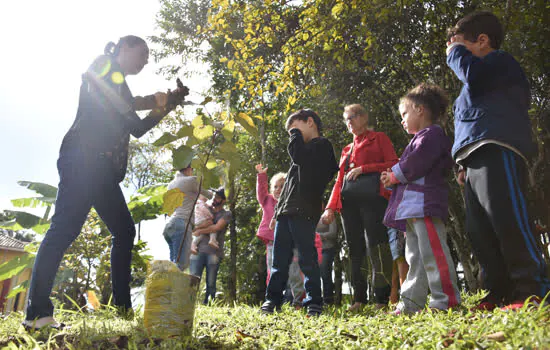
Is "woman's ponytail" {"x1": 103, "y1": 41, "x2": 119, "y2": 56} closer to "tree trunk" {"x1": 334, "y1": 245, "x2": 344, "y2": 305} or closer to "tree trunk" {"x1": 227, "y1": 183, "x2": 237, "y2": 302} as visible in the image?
"tree trunk" {"x1": 227, "y1": 183, "x2": 237, "y2": 302}

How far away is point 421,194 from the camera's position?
300 cm

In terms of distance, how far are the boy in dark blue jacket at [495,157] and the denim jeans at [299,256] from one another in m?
1.28

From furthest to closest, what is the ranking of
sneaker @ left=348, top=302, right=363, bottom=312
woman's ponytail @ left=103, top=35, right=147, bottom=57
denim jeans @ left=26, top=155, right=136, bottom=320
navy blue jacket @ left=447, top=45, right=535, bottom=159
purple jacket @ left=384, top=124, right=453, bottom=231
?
sneaker @ left=348, top=302, right=363, bottom=312 < woman's ponytail @ left=103, top=35, right=147, bottom=57 < purple jacket @ left=384, top=124, right=453, bottom=231 < denim jeans @ left=26, top=155, right=136, bottom=320 < navy blue jacket @ left=447, top=45, right=535, bottom=159

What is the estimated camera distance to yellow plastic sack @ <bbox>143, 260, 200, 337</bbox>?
2227 millimetres

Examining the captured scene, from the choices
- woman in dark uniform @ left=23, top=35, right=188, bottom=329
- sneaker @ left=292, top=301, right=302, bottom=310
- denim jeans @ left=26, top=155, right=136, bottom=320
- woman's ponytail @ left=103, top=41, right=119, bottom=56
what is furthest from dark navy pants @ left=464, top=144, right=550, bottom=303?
woman's ponytail @ left=103, top=41, right=119, bottom=56

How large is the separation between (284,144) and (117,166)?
37.0 ft

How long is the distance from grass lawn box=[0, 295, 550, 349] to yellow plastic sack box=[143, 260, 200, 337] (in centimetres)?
8

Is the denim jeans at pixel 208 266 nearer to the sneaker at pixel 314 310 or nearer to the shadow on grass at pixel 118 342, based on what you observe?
the sneaker at pixel 314 310

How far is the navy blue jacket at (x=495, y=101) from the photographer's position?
2467 mm

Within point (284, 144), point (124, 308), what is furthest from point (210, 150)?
point (284, 144)

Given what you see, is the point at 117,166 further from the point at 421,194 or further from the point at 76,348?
the point at 421,194

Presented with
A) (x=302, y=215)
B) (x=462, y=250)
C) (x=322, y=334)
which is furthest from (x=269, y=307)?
(x=462, y=250)

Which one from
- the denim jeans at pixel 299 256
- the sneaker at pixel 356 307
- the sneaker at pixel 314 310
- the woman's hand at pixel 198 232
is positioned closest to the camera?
the sneaker at pixel 314 310

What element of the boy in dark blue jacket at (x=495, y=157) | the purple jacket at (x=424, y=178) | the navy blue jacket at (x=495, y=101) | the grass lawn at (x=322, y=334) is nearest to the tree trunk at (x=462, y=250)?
the purple jacket at (x=424, y=178)
